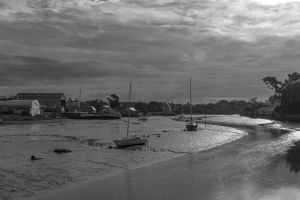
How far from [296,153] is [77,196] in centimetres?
2640

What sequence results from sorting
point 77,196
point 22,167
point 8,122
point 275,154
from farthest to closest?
1. point 8,122
2. point 275,154
3. point 22,167
4. point 77,196

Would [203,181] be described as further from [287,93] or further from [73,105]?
[73,105]

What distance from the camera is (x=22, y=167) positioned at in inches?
1043

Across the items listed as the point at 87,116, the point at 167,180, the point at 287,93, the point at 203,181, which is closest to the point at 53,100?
the point at 87,116

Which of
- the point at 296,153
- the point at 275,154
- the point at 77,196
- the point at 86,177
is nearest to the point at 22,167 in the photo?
the point at 86,177

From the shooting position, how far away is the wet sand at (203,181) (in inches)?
710

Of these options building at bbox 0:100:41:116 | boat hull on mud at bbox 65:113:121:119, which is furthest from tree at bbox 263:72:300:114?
building at bbox 0:100:41:116

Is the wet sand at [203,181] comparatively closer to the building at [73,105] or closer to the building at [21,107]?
the building at [21,107]

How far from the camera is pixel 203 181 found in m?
21.5

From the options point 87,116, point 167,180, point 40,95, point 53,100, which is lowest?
point 167,180

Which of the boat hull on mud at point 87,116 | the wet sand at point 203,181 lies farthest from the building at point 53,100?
the wet sand at point 203,181

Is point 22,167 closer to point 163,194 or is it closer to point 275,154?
point 163,194

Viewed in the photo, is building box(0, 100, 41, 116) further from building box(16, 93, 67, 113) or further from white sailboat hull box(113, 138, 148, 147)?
white sailboat hull box(113, 138, 148, 147)

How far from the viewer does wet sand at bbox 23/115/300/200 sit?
1803cm
